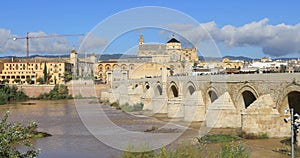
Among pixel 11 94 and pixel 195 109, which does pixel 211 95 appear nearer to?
pixel 195 109

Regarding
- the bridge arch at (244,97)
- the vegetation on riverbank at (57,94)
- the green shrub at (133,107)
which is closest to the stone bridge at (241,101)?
the bridge arch at (244,97)

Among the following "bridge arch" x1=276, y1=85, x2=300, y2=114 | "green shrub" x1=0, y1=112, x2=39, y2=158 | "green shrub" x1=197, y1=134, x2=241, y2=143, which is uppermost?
"bridge arch" x1=276, y1=85, x2=300, y2=114

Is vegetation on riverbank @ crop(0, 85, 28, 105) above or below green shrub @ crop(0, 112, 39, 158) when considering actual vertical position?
above

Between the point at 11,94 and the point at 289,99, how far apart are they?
→ 157 feet

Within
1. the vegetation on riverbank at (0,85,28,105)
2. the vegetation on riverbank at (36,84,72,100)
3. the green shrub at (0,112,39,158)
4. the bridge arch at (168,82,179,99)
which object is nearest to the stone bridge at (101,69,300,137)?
the bridge arch at (168,82,179,99)

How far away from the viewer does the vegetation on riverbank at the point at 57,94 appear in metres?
59.8

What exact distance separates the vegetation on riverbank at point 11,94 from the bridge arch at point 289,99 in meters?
43.9

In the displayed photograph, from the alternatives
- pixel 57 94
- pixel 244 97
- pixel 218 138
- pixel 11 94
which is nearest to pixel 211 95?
pixel 244 97

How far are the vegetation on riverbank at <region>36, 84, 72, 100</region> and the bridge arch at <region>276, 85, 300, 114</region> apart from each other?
4635cm

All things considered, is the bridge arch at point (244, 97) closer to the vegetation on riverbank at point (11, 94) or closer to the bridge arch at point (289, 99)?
the bridge arch at point (289, 99)

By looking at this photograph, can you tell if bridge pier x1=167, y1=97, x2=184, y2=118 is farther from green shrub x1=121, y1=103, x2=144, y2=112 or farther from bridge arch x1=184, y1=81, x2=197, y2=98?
green shrub x1=121, y1=103, x2=144, y2=112

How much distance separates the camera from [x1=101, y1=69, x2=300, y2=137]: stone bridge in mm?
16328

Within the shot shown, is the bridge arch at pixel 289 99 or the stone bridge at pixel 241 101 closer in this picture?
the bridge arch at pixel 289 99

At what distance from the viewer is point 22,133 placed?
7.62 metres
